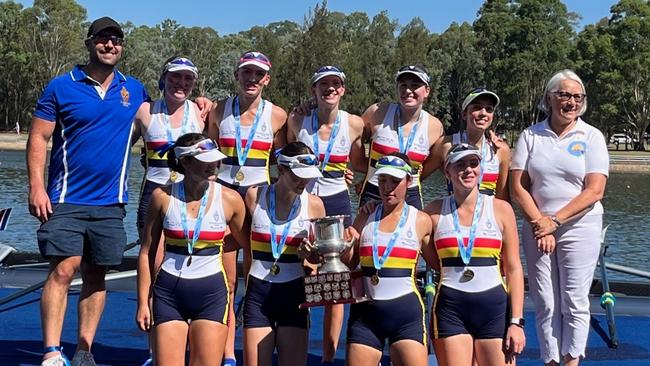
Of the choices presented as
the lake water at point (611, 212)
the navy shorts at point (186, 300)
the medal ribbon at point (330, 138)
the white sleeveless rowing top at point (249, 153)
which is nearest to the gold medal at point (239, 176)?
the white sleeveless rowing top at point (249, 153)

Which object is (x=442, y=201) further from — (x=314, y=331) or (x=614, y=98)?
(x=614, y=98)

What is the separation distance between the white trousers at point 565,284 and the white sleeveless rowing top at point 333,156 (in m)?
1.21

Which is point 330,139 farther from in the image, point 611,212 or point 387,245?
point 611,212

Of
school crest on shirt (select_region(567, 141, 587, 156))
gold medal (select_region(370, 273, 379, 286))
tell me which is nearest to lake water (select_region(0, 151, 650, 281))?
school crest on shirt (select_region(567, 141, 587, 156))

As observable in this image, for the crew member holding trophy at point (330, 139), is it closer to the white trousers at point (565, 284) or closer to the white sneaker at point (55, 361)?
the white trousers at point (565, 284)

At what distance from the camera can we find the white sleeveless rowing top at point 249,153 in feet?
16.5

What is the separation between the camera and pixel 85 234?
454 centimetres

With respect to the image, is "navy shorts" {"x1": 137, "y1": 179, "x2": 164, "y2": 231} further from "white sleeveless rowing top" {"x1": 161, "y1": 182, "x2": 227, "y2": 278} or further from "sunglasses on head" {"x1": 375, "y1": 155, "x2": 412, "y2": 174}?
"sunglasses on head" {"x1": 375, "y1": 155, "x2": 412, "y2": 174}

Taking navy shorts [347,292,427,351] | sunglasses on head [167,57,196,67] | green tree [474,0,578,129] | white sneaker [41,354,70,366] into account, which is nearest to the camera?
navy shorts [347,292,427,351]

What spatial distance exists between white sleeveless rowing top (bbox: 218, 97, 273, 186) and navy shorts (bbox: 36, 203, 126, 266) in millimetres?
720

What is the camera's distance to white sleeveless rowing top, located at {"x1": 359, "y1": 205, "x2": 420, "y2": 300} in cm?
396

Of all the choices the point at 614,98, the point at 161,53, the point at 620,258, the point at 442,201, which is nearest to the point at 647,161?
the point at 614,98

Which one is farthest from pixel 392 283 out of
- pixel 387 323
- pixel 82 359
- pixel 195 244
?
pixel 82 359

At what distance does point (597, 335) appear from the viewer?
236 inches
